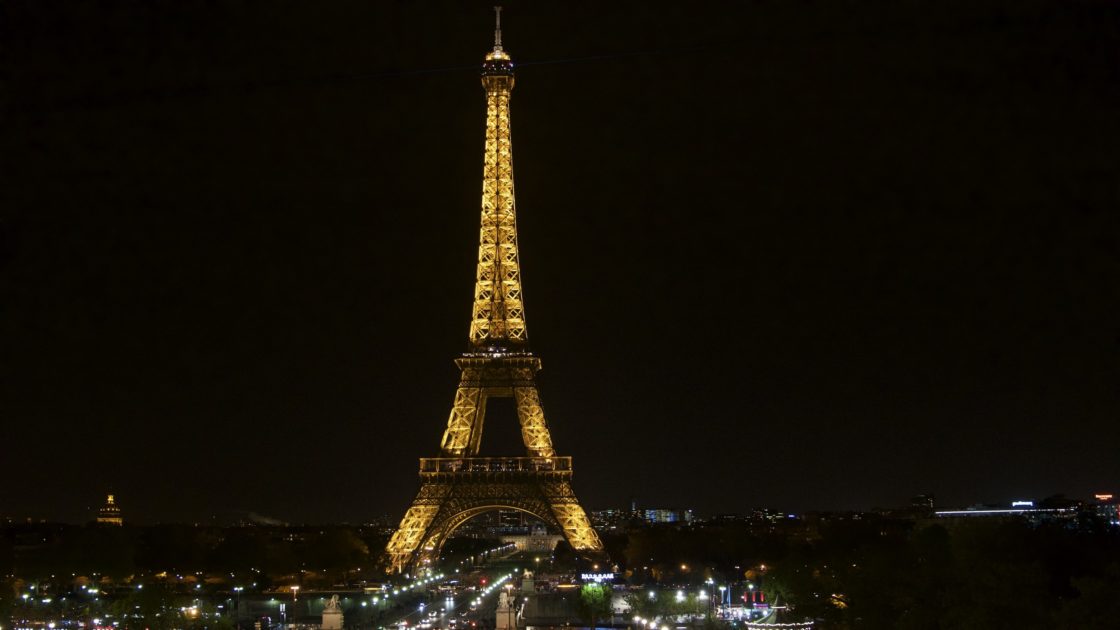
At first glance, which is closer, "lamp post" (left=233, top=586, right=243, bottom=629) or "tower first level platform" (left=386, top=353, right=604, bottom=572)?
"lamp post" (left=233, top=586, right=243, bottom=629)

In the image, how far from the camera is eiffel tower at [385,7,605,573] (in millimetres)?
69875

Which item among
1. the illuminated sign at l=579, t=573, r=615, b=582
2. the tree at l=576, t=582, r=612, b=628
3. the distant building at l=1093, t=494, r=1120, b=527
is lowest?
the tree at l=576, t=582, r=612, b=628

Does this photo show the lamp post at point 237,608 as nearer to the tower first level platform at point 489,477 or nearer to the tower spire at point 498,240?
the tower first level platform at point 489,477

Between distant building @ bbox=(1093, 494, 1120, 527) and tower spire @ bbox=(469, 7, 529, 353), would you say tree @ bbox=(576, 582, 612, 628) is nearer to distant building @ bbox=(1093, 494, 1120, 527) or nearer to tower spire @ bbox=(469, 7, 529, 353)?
tower spire @ bbox=(469, 7, 529, 353)

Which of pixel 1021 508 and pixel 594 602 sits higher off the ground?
pixel 1021 508

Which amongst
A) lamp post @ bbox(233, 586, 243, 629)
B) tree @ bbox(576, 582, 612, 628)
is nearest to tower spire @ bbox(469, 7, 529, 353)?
lamp post @ bbox(233, 586, 243, 629)

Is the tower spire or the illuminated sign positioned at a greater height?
the tower spire

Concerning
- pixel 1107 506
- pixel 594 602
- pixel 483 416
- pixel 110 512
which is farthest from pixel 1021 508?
pixel 594 602

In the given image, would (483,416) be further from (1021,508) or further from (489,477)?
(1021,508)

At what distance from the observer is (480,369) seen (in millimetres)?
70062

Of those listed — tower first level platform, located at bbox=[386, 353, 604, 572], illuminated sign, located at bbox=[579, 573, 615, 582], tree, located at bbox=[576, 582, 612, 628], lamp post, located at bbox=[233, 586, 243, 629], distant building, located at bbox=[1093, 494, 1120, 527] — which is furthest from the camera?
distant building, located at bbox=[1093, 494, 1120, 527]

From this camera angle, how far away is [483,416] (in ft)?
237

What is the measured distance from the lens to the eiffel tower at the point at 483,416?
69.9 metres

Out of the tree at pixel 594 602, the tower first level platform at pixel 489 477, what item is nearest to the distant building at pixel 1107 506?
the tower first level platform at pixel 489 477
